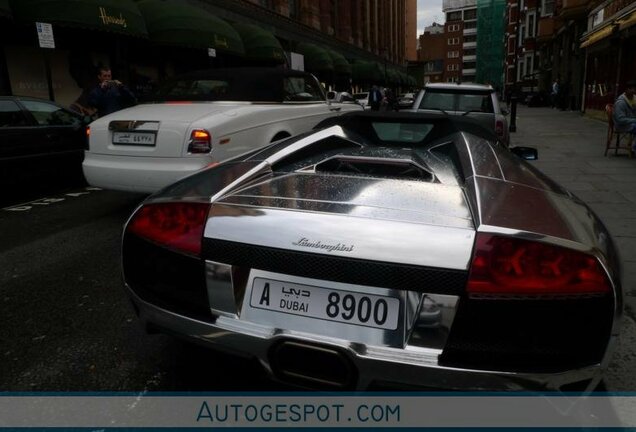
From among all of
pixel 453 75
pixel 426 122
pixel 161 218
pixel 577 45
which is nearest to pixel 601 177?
pixel 426 122

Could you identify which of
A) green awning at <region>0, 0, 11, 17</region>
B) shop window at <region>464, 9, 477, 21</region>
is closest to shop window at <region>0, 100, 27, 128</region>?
green awning at <region>0, 0, 11, 17</region>

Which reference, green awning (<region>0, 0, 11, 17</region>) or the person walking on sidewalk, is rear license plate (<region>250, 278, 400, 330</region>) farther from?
the person walking on sidewalk

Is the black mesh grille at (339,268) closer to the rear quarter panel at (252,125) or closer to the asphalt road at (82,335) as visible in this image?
the asphalt road at (82,335)

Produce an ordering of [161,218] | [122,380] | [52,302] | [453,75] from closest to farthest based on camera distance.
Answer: [161,218] → [122,380] → [52,302] → [453,75]

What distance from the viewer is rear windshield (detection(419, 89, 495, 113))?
813 centimetres

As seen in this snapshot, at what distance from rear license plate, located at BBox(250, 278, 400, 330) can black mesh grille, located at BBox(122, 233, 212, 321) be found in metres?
0.25

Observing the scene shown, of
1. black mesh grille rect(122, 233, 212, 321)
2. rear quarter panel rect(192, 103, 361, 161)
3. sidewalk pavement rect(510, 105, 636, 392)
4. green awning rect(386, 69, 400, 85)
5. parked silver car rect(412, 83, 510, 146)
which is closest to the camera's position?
black mesh grille rect(122, 233, 212, 321)

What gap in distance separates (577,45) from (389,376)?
30510mm

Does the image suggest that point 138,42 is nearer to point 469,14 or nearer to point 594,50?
point 594,50

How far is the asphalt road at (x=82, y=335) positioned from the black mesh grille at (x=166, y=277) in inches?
10.9

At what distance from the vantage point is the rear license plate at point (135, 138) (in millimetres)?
4891

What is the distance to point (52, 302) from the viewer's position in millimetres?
3293

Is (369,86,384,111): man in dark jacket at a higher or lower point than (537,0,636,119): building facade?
lower

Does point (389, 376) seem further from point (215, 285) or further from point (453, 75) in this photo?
point (453, 75)
